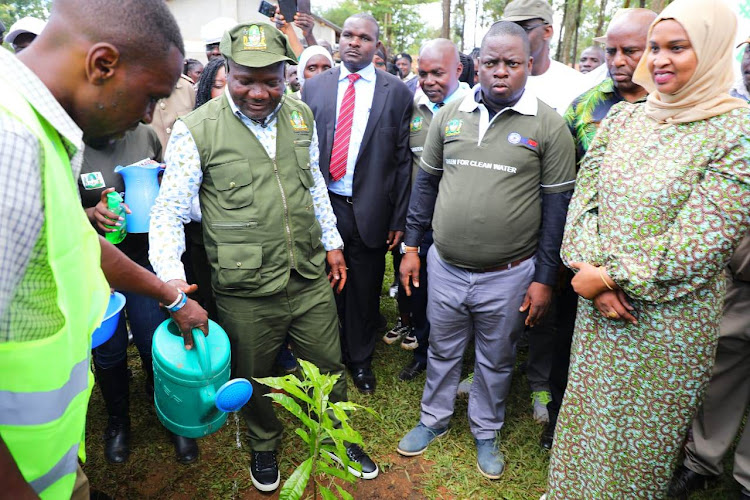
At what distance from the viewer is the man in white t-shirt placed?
3494 mm

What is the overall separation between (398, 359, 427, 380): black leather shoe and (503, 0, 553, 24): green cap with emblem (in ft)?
8.60

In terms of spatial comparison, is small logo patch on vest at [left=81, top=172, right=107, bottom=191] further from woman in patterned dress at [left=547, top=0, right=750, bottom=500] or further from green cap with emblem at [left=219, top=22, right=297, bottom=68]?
woman in patterned dress at [left=547, top=0, right=750, bottom=500]

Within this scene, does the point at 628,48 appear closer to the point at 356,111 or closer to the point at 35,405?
the point at 356,111

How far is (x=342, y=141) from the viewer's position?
3.39 metres

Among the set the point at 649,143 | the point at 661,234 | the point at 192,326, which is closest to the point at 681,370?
the point at 661,234

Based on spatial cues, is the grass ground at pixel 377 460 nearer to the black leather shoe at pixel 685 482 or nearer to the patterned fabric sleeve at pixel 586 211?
the black leather shoe at pixel 685 482

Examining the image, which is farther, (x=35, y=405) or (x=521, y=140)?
(x=521, y=140)

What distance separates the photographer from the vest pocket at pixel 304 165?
2.52 m

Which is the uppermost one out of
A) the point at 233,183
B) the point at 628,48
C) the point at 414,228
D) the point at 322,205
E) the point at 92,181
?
the point at 628,48

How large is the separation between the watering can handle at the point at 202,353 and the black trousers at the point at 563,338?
1961 millimetres

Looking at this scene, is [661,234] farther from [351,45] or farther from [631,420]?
[351,45]

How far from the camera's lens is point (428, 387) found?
10.0ft

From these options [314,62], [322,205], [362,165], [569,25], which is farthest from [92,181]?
[569,25]

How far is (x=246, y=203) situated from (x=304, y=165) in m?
0.38
